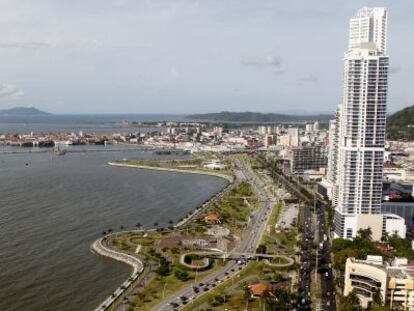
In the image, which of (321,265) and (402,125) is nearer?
(321,265)

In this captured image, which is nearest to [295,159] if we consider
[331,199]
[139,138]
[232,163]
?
[232,163]

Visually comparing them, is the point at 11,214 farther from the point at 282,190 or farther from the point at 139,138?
the point at 139,138

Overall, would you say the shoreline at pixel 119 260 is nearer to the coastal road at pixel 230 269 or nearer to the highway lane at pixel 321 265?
the coastal road at pixel 230 269

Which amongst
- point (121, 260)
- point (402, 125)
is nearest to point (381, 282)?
point (121, 260)

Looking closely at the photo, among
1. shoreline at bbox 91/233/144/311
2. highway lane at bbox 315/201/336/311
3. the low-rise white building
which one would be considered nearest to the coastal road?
shoreline at bbox 91/233/144/311

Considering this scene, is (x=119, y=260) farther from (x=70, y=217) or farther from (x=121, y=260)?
(x=70, y=217)
